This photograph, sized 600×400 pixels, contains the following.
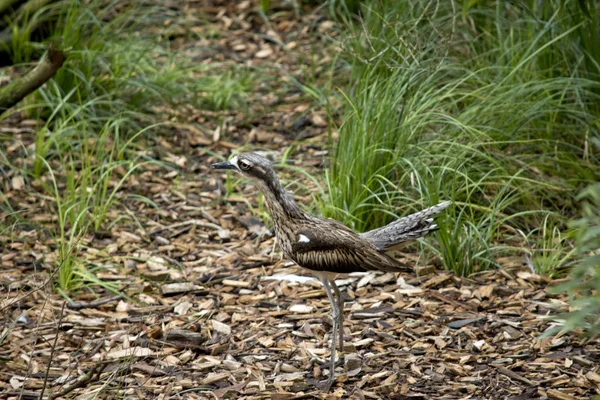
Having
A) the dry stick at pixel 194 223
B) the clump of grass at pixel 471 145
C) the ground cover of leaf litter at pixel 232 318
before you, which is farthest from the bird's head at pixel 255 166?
the dry stick at pixel 194 223

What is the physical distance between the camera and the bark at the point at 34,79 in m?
6.16

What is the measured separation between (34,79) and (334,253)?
9.59 feet

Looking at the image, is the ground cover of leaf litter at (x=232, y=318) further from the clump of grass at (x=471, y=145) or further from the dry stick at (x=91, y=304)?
the clump of grass at (x=471, y=145)

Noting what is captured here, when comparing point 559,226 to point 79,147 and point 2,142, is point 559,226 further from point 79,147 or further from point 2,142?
point 2,142

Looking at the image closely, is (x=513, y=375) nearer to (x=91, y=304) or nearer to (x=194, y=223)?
(x=91, y=304)

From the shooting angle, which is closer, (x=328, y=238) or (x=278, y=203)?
(x=328, y=238)

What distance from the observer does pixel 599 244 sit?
3039 millimetres

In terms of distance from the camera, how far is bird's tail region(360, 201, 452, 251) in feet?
15.8

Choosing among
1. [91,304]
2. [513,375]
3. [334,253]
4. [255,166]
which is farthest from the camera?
[91,304]

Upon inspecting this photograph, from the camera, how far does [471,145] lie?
5871 millimetres

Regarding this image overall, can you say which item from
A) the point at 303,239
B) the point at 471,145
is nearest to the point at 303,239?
the point at 303,239

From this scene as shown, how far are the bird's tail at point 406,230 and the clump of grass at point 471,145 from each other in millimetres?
685

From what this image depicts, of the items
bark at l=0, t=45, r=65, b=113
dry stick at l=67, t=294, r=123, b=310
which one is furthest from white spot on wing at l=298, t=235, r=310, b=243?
bark at l=0, t=45, r=65, b=113

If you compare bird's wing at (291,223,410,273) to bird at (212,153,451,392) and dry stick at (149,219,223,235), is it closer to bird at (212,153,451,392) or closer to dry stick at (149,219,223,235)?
bird at (212,153,451,392)
